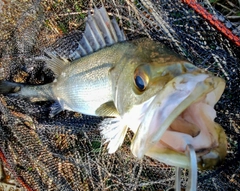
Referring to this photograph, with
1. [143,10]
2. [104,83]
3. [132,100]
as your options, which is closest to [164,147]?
[132,100]

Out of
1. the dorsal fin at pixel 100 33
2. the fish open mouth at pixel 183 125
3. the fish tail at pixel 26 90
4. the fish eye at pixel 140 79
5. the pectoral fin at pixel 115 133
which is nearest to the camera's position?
the fish open mouth at pixel 183 125

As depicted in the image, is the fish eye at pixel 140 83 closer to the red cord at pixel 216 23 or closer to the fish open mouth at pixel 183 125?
the fish open mouth at pixel 183 125

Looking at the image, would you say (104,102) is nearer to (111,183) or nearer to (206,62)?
(206,62)

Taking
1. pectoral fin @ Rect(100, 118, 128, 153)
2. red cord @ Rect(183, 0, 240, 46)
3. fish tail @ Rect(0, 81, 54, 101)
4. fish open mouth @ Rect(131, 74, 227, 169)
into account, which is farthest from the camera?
fish tail @ Rect(0, 81, 54, 101)

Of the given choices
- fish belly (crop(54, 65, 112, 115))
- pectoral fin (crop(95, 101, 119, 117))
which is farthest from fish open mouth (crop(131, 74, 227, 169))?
fish belly (crop(54, 65, 112, 115))

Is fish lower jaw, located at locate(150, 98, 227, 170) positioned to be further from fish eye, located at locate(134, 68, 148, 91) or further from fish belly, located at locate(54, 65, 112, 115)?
fish belly, located at locate(54, 65, 112, 115)

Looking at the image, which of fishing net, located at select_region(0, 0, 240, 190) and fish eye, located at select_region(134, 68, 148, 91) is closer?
fish eye, located at select_region(134, 68, 148, 91)

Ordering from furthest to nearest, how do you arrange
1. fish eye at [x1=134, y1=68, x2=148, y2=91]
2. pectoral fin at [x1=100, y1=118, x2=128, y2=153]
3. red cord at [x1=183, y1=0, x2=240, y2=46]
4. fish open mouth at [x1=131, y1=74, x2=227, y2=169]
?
red cord at [x1=183, y1=0, x2=240, y2=46]
pectoral fin at [x1=100, y1=118, x2=128, y2=153]
fish eye at [x1=134, y1=68, x2=148, y2=91]
fish open mouth at [x1=131, y1=74, x2=227, y2=169]

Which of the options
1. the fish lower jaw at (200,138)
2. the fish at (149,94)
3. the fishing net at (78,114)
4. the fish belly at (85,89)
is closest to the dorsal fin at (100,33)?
the fish at (149,94)
